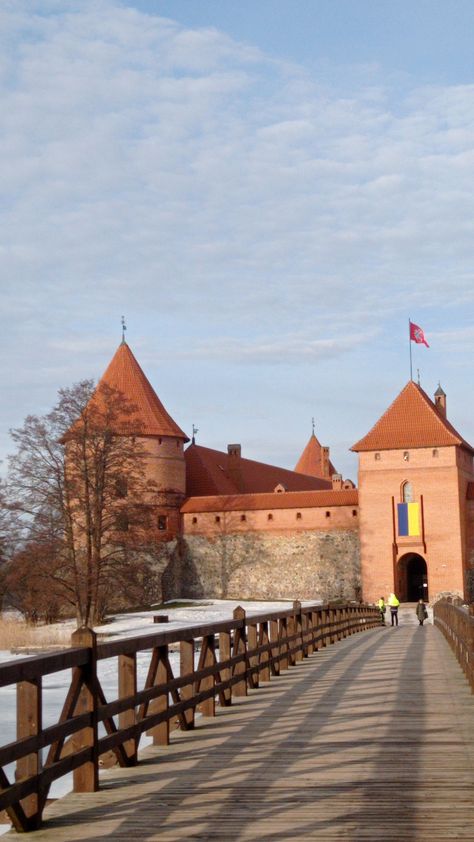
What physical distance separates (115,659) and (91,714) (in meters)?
20.5

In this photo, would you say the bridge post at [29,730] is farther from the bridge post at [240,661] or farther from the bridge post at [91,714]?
the bridge post at [240,661]

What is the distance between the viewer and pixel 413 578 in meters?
50.8

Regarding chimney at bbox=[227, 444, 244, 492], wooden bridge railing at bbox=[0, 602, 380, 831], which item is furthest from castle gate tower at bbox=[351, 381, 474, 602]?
wooden bridge railing at bbox=[0, 602, 380, 831]

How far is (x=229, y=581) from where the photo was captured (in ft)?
169

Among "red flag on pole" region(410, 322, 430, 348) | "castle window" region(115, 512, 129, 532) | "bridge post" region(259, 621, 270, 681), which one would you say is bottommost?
"bridge post" region(259, 621, 270, 681)

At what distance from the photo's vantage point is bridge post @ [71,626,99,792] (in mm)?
6016

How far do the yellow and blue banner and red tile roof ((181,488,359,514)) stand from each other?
2.55m

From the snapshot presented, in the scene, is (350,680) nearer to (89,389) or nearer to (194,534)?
(89,389)

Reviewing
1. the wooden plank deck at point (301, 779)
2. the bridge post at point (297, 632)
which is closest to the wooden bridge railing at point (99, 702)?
the wooden plank deck at point (301, 779)

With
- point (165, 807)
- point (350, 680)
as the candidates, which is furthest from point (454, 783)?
point (350, 680)

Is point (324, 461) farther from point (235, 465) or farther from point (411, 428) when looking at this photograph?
point (411, 428)

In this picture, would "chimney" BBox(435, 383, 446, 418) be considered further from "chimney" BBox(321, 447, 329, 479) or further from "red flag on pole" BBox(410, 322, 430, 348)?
"chimney" BBox(321, 447, 329, 479)

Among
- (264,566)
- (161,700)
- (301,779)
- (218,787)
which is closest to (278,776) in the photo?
(301,779)

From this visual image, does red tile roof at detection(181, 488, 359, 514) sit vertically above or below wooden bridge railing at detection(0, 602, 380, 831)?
above
